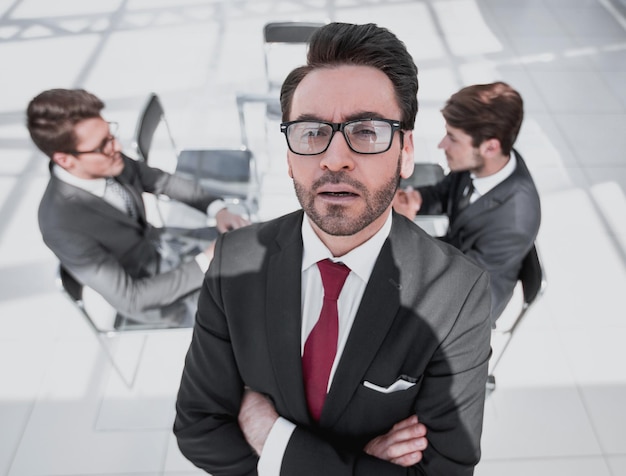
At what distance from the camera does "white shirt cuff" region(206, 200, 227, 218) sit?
2508mm

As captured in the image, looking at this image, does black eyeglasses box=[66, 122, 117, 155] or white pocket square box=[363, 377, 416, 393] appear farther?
black eyeglasses box=[66, 122, 117, 155]

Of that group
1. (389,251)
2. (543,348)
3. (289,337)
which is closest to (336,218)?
(389,251)

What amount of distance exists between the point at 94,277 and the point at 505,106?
6.31 ft

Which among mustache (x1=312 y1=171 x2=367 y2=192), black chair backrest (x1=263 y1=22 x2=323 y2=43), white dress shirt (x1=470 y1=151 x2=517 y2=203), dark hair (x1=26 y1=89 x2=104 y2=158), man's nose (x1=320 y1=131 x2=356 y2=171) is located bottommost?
white dress shirt (x1=470 y1=151 x2=517 y2=203)

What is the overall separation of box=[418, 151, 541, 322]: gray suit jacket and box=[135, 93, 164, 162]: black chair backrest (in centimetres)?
181

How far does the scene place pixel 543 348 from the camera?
2.79m

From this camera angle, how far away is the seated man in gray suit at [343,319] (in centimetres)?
107

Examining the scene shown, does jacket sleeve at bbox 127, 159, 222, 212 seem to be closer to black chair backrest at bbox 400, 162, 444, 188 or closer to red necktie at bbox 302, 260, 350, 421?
black chair backrest at bbox 400, 162, 444, 188

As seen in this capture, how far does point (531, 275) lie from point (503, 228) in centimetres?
23

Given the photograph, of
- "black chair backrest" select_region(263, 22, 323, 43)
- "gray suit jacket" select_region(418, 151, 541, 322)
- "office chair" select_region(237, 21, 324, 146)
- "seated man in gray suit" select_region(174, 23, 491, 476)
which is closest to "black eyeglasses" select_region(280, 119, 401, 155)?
"seated man in gray suit" select_region(174, 23, 491, 476)

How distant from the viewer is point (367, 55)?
1.08m

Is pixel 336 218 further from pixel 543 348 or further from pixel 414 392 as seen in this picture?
pixel 543 348

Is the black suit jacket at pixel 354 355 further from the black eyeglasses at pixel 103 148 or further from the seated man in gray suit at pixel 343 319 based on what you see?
the black eyeglasses at pixel 103 148

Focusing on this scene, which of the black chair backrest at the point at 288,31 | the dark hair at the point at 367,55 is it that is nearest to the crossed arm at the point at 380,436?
the dark hair at the point at 367,55
